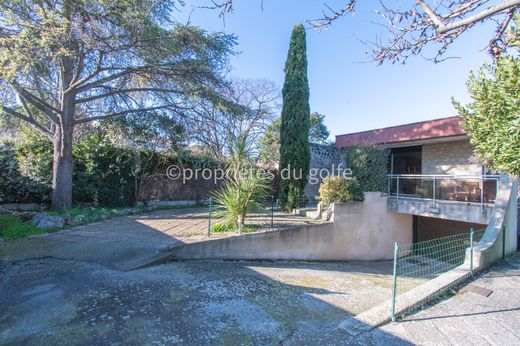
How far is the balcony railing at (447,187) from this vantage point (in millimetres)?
7438

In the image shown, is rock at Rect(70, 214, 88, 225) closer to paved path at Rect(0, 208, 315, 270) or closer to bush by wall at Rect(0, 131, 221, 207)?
paved path at Rect(0, 208, 315, 270)

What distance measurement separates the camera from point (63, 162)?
806 centimetres

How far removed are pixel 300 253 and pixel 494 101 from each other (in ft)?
17.0

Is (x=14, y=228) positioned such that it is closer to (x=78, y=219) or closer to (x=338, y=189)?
(x=78, y=219)

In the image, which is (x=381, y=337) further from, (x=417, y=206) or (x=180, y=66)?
(x=180, y=66)

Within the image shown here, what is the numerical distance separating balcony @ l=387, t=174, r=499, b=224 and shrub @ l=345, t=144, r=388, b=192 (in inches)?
26.9

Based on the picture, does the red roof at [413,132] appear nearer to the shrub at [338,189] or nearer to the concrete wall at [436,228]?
the shrub at [338,189]

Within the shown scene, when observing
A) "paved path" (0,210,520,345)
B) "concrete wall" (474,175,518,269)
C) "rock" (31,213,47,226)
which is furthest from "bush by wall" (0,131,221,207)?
"concrete wall" (474,175,518,269)

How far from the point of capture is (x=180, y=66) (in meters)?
8.25

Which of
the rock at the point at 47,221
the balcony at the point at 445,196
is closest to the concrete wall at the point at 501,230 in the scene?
the balcony at the point at 445,196

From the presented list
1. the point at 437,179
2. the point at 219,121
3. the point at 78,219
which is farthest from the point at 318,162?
the point at 78,219

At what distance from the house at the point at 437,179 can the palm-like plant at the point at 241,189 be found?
554cm

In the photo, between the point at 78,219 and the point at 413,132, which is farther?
the point at 413,132

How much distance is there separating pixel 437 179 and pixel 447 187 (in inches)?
15.5
